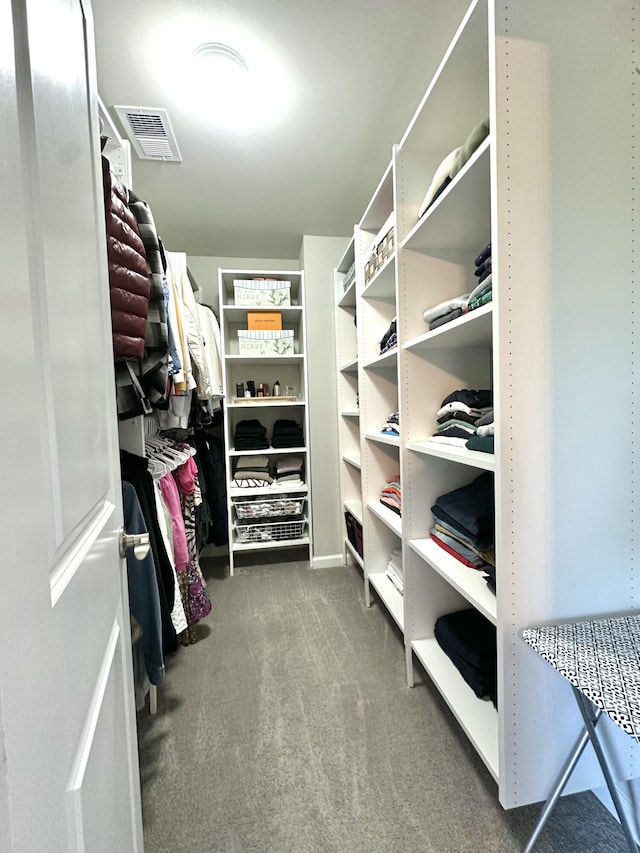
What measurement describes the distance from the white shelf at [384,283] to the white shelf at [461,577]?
47.3 inches

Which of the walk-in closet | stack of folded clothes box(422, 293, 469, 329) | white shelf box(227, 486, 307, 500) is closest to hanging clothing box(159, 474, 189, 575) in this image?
the walk-in closet

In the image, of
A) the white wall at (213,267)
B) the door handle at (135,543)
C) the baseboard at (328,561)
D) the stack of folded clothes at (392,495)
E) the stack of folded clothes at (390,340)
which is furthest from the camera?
the white wall at (213,267)

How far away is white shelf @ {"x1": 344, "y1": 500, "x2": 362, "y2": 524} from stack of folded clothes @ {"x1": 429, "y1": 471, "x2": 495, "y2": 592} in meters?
0.95

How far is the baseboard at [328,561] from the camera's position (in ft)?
8.80

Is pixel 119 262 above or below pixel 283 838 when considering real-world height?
above

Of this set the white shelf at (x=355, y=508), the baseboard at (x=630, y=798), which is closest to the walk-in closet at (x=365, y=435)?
the baseboard at (x=630, y=798)

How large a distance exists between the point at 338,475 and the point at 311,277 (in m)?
1.47

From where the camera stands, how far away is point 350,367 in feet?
8.17

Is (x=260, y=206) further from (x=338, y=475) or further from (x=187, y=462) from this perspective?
(x=338, y=475)

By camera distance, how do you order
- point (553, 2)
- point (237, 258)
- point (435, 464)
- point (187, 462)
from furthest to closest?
point (237, 258), point (187, 462), point (435, 464), point (553, 2)

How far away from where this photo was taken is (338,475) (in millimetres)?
2723

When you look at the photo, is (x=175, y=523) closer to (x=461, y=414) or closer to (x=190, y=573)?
(x=190, y=573)

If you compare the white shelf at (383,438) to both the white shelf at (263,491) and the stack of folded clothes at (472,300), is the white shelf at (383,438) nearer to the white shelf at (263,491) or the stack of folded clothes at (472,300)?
the stack of folded clothes at (472,300)

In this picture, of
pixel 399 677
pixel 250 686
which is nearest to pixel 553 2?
pixel 399 677
